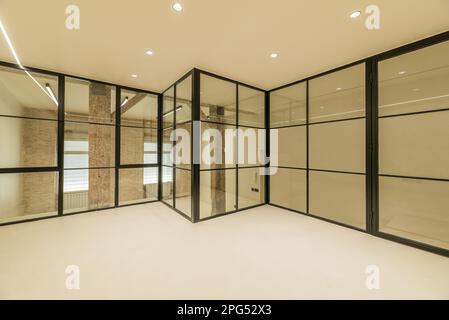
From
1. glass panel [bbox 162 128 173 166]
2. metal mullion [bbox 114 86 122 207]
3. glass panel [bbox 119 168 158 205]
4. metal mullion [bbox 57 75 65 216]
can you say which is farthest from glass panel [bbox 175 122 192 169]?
metal mullion [bbox 57 75 65 216]

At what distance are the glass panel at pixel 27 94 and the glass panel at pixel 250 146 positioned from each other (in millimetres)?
4207

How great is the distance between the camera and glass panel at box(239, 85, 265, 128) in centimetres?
468

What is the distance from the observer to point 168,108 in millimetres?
5109

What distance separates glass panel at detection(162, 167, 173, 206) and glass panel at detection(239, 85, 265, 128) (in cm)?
235

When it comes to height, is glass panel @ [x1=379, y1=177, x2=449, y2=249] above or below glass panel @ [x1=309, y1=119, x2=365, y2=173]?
below

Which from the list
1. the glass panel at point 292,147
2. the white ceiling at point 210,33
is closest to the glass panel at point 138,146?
the white ceiling at point 210,33

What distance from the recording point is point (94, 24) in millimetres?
2518

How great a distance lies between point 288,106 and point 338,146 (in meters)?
1.57

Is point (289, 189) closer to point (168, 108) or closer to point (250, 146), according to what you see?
point (250, 146)

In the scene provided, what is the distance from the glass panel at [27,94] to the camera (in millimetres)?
3805

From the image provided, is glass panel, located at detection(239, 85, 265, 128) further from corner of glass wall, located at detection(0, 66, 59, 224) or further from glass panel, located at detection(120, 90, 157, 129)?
corner of glass wall, located at detection(0, 66, 59, 224)

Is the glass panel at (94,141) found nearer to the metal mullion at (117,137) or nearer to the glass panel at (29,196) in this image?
the metal mullion at (117,137)

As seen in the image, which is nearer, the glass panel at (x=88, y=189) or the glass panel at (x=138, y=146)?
the glass panel at (x=88, y=189)

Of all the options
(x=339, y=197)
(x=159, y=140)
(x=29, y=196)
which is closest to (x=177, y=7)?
(x=159, y=140)
